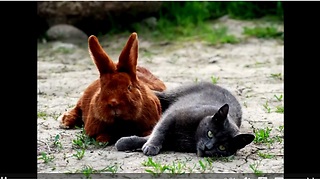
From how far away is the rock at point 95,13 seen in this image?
1010 cm

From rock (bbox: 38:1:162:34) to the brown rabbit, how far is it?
4.72m

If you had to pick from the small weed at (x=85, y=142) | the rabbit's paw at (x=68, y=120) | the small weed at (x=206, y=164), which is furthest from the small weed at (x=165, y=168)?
the rabbit's paw at (x=68, y=120)

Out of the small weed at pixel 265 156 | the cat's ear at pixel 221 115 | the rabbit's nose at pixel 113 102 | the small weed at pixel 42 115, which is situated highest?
the rabbit's nose at pixel 113 102

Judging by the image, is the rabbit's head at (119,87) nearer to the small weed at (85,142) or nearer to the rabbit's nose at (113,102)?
the rabbit's nose at (113,102)

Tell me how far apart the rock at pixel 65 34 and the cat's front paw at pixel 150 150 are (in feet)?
17.6

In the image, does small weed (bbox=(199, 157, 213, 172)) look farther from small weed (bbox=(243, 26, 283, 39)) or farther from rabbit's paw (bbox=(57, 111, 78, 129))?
small weed (bbox=(243, 26, 283, 39))

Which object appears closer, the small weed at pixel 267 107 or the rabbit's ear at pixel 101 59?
the rabbit's ear at pixel 101 59

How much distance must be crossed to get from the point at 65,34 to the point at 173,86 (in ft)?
10.7

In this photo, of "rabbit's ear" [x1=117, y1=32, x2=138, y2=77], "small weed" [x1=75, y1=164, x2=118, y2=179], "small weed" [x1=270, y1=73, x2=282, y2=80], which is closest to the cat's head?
"small weed" [x1=75, y1=164, x2=118, y2=179]

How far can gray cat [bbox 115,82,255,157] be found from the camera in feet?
15.9

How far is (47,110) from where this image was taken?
21.6 feet

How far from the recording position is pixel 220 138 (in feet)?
15.9

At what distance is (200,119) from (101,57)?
902 millimetres

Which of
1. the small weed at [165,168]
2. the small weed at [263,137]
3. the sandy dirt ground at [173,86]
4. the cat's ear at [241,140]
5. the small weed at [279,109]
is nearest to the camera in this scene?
the small weed at [165,168]
